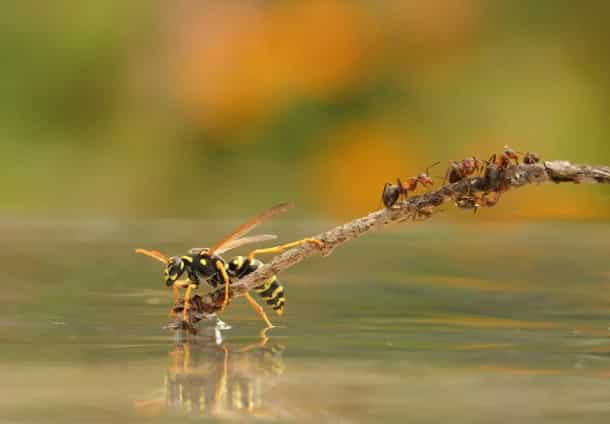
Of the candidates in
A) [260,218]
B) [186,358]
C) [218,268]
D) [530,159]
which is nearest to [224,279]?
[218,268]

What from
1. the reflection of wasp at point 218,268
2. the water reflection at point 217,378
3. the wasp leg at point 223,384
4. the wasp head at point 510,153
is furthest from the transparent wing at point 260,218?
the wasp head at point 510,153

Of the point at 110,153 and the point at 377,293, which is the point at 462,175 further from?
the point at 110,153

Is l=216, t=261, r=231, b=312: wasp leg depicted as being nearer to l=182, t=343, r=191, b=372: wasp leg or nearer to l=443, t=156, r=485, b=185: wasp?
l=182, t=343, r=191, b=372: wasp leg

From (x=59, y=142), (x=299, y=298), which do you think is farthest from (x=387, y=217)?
(x=59, y=142)

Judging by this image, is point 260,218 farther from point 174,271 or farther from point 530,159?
point 530,159

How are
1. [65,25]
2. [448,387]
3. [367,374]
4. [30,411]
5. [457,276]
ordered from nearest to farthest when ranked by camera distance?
[30,411] → [448,387] → [367,374] → [457,276] → [65,25]

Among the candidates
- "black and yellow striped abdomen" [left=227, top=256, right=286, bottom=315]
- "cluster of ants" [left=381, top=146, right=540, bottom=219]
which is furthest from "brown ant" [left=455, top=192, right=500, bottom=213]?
"black and yellow striped abdomen" [left=227, top=256, right=286, bottom=315]
